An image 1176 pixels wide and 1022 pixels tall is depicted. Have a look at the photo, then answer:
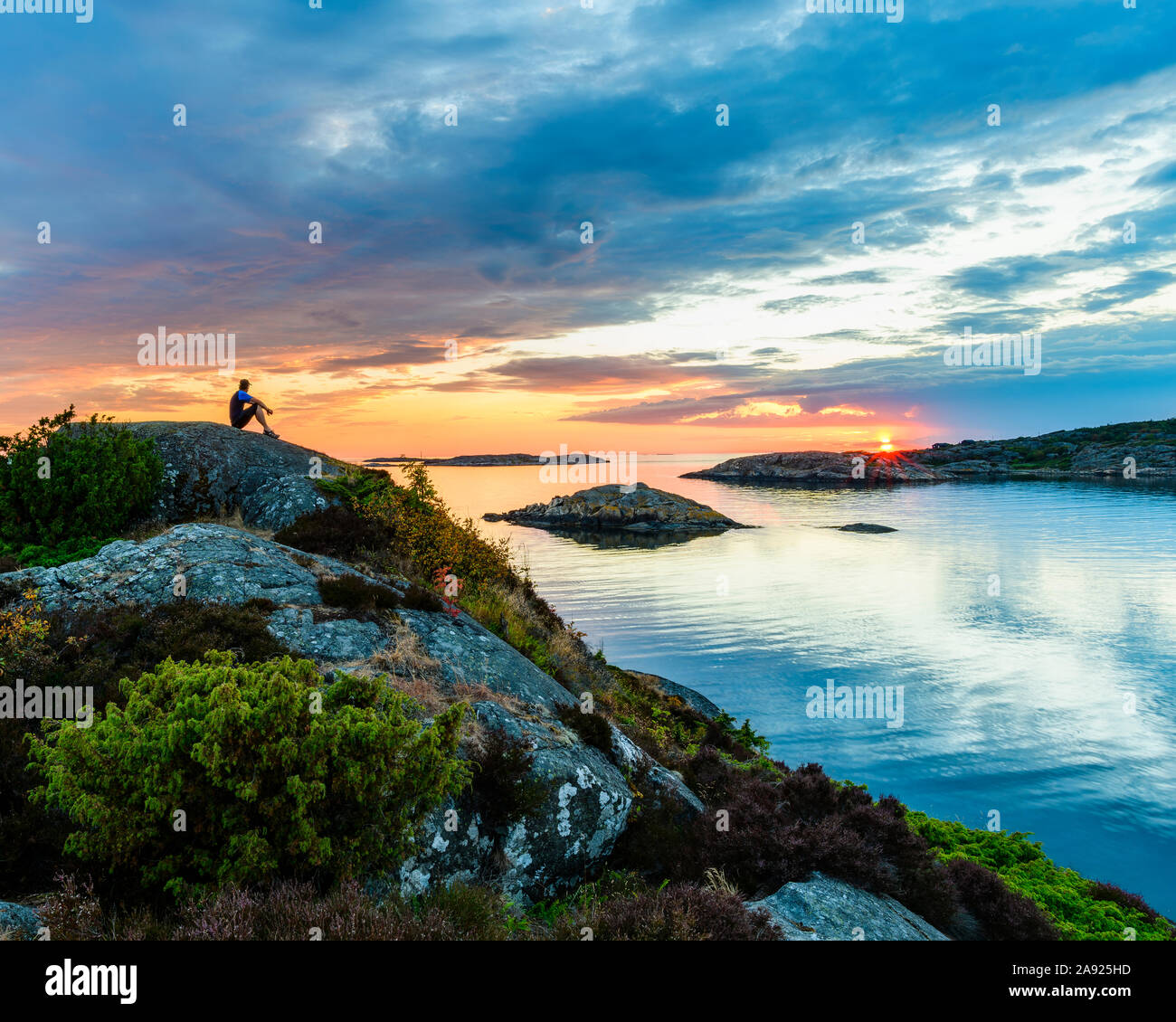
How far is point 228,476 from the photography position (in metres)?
18.4

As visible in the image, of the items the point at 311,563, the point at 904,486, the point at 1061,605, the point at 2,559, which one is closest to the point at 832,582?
the point at 1061,605

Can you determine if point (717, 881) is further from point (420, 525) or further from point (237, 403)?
point (237, 403)

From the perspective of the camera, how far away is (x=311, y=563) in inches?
466

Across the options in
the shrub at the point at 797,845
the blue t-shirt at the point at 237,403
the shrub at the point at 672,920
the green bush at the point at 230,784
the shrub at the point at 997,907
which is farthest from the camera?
the blue t-shirt at the point at 237,403

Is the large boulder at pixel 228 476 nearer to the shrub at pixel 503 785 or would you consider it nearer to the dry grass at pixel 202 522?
the dry grass at pixel 202 522

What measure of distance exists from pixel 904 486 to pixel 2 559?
6761 inches

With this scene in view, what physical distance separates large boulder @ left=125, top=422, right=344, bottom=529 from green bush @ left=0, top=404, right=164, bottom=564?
1.30 meters

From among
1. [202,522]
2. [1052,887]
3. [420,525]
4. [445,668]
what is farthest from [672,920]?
[420,525]

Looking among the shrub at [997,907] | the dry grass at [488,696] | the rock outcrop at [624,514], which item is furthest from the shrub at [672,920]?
the rock outcrop at [624,514]

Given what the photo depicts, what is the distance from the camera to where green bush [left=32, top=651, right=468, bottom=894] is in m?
4.66

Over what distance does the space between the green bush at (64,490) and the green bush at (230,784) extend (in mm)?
11610

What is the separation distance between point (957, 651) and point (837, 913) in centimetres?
2830

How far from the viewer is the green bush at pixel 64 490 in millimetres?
14445
